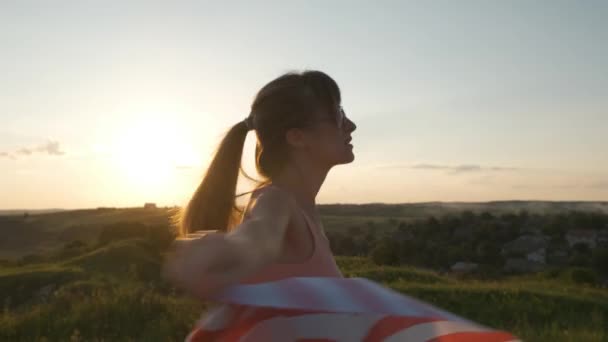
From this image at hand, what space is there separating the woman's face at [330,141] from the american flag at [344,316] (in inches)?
36.6

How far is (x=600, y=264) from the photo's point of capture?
95.2 feet

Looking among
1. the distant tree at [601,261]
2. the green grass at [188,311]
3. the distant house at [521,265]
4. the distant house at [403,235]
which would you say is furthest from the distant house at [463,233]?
the green grass at [188,311]

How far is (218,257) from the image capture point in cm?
193

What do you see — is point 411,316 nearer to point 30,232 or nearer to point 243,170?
point 243,170

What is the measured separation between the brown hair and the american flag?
36.4 inches

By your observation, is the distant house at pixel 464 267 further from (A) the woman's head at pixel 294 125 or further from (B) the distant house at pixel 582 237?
(A) the woman's head at pixel 294 125

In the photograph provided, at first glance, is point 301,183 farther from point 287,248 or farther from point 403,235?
point 403,235

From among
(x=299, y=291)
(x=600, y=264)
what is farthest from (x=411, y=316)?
(x=600, y=264)

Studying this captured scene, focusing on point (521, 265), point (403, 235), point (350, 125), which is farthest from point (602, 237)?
point (350, 125)

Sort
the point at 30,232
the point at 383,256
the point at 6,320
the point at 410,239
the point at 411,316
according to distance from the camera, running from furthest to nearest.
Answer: the point at 30,232, the point at 410,239, the point at 383,256, the point at 6,320, the point at 411,316

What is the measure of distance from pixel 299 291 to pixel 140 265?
1716cm

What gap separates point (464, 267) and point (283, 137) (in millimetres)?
27974

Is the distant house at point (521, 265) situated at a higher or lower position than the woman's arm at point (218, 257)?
lower

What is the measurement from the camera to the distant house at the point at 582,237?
35375mm
